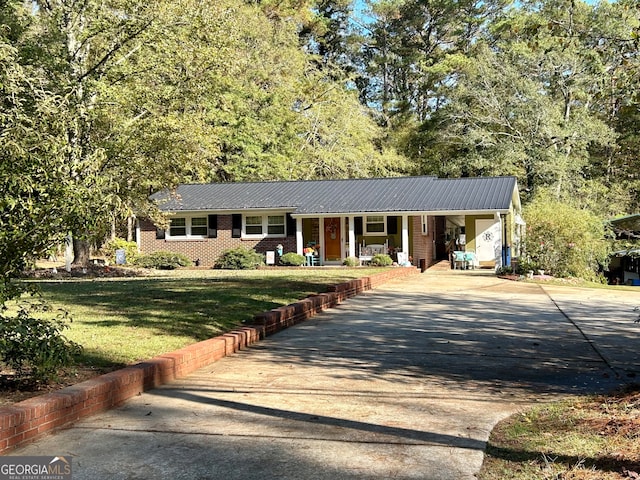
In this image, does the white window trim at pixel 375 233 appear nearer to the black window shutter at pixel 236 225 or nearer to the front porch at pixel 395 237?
the front porch at pixel 395 237

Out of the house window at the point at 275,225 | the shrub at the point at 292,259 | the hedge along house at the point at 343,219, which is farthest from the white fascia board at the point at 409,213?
the house window at the point at 275,225

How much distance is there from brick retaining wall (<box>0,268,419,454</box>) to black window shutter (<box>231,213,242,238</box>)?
65.8 ft

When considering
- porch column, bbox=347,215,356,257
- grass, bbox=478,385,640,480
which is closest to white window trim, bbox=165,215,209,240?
porch column, bbox=347,215,356,257

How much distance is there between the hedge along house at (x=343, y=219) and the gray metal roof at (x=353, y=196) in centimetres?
4

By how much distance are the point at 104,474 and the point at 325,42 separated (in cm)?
5362

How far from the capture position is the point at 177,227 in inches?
1201

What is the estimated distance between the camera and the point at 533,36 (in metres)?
6.24

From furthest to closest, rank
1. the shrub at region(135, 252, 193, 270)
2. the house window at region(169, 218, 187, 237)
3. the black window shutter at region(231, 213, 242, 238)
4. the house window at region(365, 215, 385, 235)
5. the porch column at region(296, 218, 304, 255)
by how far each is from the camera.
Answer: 1. the house window at region(169, 218, 187, 237)
2. the black window shutter at region(231, 213, 242, 238)
3. the house window at region(365, 215, 385, 235)
4. the porch column at region(296, 218, 304, 255)
5. the shrub at region(135, 252, 193, 270)

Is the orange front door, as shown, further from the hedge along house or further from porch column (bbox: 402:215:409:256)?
porch column (bbox: 402:215:409:256)

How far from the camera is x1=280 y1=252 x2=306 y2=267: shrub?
26938 millimetres

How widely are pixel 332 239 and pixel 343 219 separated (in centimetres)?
130

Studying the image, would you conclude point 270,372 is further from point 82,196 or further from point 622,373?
point 622,373

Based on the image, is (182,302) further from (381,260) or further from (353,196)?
(353,196)

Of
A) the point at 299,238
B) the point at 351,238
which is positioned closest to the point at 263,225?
the point at 299,238
